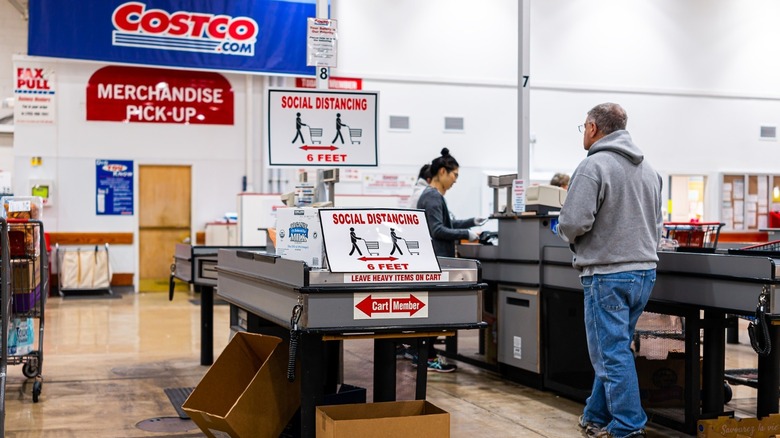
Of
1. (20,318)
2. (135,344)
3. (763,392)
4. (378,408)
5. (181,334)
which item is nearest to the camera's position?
(378,408)

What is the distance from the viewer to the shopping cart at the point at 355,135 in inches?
185

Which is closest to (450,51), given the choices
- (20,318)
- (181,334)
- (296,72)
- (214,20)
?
(296,72)

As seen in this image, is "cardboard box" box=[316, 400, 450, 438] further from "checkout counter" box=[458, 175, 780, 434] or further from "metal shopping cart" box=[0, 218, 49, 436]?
"metal shopping cart" box=[0, 218, 49, 436]

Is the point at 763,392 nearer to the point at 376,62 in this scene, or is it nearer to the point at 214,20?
the point at 376,62

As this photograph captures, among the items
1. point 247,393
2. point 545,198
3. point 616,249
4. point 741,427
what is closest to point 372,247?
point 247,393

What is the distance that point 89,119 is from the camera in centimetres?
1238

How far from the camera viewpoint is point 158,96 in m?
12.6

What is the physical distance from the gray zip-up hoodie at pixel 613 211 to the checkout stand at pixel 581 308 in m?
0.32

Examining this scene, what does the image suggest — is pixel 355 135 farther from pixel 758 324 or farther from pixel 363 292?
pixel 758 324

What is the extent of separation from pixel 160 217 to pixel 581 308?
9241 mm

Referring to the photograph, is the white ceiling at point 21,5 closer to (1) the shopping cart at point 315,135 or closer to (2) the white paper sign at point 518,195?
(2) the white paper sign at point 518,195

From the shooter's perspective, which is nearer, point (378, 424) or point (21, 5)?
point (378, 424)

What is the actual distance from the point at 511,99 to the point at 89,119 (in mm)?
6319

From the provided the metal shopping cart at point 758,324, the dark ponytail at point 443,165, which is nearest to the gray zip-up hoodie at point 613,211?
the metal shopping cart at point 758,324
